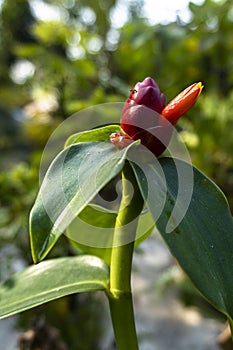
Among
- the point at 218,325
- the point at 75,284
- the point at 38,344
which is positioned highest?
the point at 75,284

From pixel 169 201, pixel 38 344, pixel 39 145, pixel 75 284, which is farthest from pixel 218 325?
pixel 39 145

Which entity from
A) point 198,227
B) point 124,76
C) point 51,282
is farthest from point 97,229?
point 124,76

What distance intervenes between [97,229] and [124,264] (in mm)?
108

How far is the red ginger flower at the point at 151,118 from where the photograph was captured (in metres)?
0.34

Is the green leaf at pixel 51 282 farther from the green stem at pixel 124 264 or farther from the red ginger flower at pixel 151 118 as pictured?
the red ginger flower at pixel 151 118

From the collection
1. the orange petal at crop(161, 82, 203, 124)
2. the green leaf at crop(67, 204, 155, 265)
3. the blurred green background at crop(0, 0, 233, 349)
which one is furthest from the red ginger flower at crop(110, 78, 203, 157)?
the blurred green background at crop(0, 0, 233, 349)

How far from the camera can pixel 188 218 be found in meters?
0.32

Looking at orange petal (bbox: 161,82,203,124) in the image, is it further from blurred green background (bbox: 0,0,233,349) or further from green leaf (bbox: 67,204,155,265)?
blurred green background (bbox: 0,0,233,349)

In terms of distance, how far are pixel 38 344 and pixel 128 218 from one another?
499mm

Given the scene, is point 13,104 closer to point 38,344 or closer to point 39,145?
point 39,145

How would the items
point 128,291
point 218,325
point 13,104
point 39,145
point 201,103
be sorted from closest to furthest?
point 128,291
point 218,325
point 201,103
point 39,145
point 13,104

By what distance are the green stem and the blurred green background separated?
0.38 meters

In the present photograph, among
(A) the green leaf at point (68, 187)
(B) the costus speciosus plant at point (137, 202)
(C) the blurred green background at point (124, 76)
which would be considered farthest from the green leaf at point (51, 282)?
(C) the blurred green background at point (124, 76)

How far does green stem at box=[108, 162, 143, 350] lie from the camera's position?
364 mm
